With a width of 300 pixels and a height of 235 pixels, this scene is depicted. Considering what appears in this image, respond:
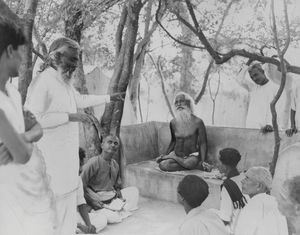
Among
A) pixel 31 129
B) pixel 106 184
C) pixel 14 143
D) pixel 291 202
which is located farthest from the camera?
pixel 106 184

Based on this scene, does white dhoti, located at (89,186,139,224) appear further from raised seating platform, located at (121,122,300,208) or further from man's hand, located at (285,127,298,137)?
man's hand, located at (285,127,298,137)

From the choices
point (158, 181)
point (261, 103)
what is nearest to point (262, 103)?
point (261, 103)

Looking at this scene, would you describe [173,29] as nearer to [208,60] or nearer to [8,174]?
[208,60]

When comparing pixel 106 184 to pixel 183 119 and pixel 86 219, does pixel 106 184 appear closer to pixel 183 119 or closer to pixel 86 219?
pixel 86 219

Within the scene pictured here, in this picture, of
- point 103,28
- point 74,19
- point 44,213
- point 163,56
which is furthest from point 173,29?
point 44,213

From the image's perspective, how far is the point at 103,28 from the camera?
6.62 m

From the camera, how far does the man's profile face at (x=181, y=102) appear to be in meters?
4.73

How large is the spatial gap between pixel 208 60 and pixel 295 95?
167 inches

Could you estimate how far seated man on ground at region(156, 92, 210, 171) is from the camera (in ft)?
15.4

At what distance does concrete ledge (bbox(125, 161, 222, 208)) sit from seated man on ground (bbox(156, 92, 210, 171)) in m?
0.12

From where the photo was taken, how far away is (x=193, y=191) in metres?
2.09

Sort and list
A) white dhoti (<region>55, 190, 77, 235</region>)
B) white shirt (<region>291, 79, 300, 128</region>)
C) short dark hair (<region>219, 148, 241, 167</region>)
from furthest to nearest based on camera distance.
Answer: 1. white shirt (<region>291, 79, 300, 128</region>)
2. short dark hair (<region>219, 148, 241, 167</region>)
3. white dhoti (<region>55, 190, 77, 235</region>)

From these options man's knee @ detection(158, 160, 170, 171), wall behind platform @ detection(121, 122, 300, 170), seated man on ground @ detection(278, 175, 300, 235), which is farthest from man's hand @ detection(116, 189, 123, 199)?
seated man on ground @ detection(278, 175, 300, 235)

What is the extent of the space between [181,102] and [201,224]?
284 centimetres
